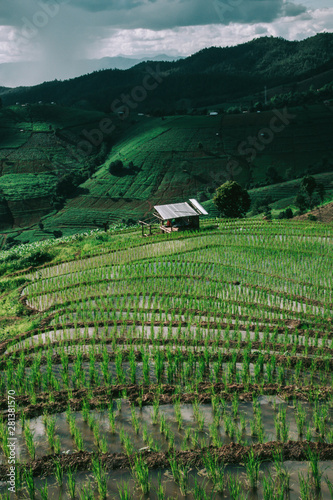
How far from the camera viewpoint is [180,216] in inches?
1001

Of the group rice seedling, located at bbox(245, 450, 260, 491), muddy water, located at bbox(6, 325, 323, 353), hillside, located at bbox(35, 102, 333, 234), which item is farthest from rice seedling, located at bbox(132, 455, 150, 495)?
hillside, located at bbox(35, 102, 333, 234)

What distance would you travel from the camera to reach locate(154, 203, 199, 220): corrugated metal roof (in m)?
25.6

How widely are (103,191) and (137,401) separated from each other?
281 ft

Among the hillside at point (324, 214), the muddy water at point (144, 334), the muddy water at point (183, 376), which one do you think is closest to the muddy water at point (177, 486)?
the muddy water at point (183, 376)

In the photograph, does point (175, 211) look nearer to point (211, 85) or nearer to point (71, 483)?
point (71, 483)

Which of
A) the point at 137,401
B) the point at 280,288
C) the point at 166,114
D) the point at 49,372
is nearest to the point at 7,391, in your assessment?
the point at 49,372

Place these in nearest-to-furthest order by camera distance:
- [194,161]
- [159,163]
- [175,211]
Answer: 1. [175,211]
2. [194,161]
3. [159,163]

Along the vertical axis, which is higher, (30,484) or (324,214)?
(324,214)

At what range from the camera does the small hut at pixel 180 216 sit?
25.7 meters

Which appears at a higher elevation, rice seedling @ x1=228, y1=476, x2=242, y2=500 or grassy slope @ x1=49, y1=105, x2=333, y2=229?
grassy slope @ x1=49, y1=105, x2=333, y2=229

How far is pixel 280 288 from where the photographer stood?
13445 mm

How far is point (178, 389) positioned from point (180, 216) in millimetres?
18595

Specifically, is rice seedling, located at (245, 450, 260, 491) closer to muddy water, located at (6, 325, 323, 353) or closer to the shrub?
muddy water, located at (6, 325, 323, 353)

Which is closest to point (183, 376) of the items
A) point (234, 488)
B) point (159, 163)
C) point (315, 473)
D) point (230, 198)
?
point (234, 488)
